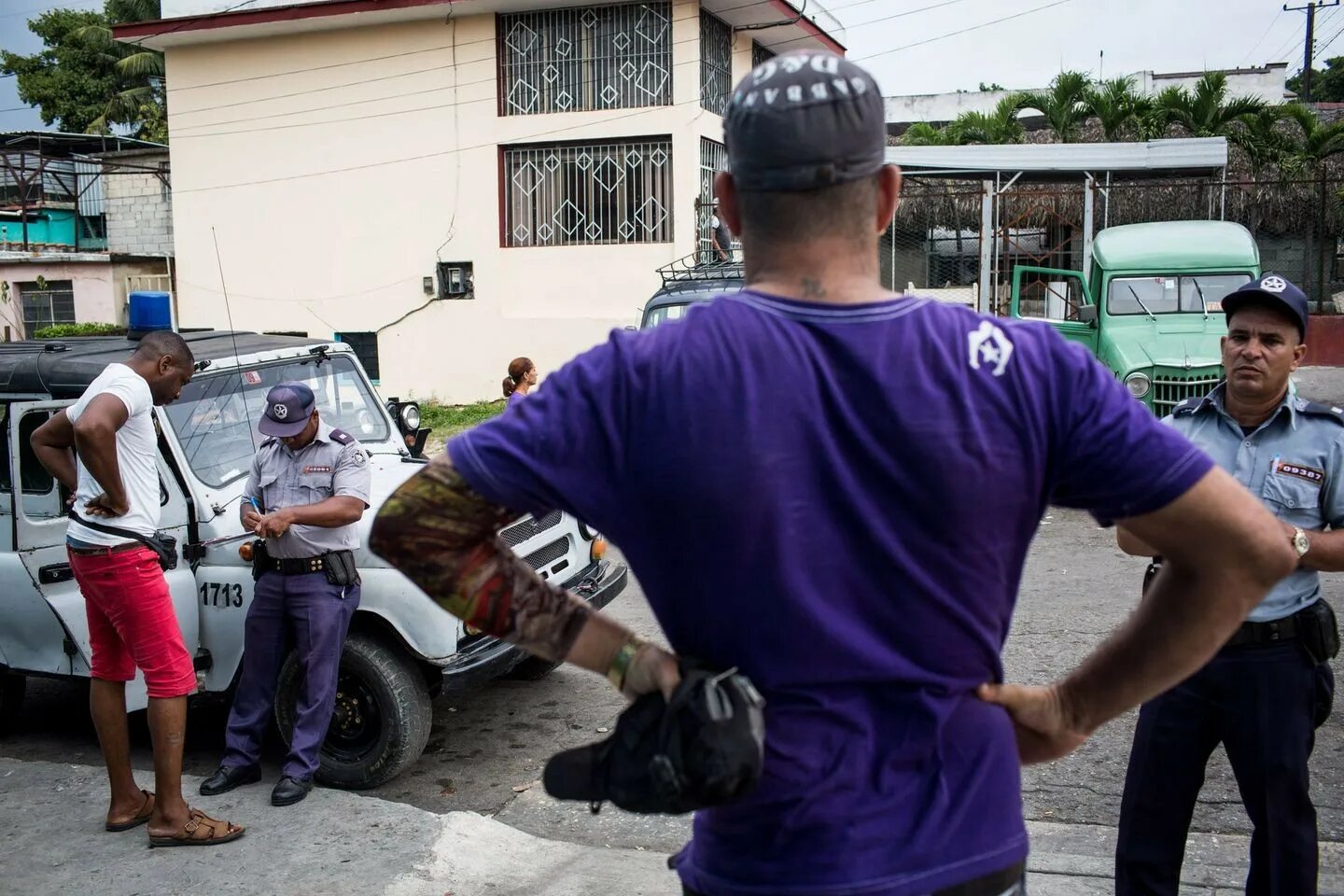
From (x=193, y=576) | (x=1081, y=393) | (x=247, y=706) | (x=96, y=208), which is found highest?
(x=96, y=208)

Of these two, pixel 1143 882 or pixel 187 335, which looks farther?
pixel 187 335

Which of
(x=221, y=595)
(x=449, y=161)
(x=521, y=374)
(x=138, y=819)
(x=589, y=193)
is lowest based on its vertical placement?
(x=138, y=819)

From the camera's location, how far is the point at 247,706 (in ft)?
17.4

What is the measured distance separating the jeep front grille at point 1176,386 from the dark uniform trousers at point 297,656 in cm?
829

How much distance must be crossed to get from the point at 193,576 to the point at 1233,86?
113ft

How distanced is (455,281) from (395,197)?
168 centimetres

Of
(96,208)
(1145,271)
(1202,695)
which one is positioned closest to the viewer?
(1202,695)

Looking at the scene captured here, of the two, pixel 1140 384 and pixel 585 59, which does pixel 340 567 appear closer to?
pixel 1140 384

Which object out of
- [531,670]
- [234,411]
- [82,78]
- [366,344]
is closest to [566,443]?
[234,411]

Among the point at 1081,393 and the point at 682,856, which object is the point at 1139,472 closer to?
the point at 1081,393

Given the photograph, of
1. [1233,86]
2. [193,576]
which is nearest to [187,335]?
[193,576]

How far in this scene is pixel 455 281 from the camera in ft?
62.8

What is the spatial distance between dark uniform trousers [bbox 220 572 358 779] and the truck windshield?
9.50 meters

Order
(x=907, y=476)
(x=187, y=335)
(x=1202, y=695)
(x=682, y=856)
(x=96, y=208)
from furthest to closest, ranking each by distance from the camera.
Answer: (x=96, y=208) → (x=187, y=335) → (x=1202, y=695) → (x=682, y=856) → (x=907, y=476)
